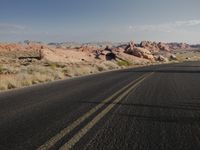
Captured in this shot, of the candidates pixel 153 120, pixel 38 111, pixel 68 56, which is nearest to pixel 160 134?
pixel 153 120

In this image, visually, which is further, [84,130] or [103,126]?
[103,126]

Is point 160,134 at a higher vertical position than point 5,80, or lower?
higher

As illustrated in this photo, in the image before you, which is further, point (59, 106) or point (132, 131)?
point (59, 106)

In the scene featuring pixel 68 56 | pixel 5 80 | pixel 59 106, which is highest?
pixel 59 106

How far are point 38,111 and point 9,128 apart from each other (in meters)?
1.97

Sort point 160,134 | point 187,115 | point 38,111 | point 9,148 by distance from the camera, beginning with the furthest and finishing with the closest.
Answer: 1. point 38,111
2. point 187,115
3. point 160,134
4. point 9,148

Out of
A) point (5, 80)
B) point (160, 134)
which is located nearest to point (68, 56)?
point (5, 80)

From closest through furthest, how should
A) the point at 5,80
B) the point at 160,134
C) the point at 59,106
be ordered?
the point at 160,134, the point at 59,106, the point at 5,80

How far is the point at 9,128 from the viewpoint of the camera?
20.1 ft

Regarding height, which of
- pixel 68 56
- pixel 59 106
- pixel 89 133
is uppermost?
pixel 89 133

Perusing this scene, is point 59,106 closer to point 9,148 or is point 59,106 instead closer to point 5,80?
point 9,148

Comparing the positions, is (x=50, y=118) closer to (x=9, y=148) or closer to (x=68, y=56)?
(x=9, y=148)

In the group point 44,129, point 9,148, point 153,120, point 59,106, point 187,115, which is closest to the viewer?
point 9,148

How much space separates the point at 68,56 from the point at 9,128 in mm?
54451
